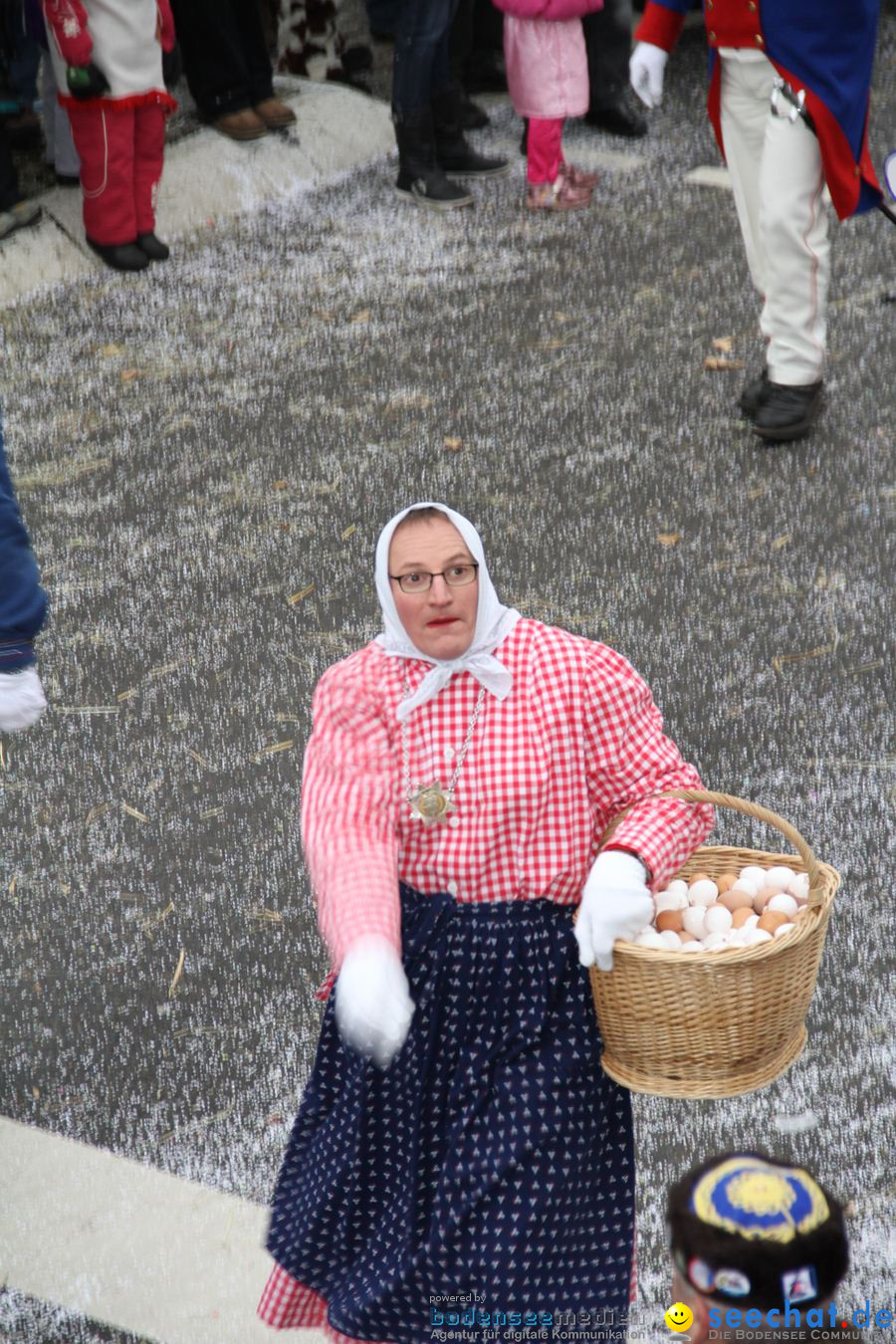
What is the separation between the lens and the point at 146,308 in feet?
24.6

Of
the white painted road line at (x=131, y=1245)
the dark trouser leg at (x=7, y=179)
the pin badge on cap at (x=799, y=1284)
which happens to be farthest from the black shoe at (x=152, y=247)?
the pin badge on cap at (x=799, y=1284)

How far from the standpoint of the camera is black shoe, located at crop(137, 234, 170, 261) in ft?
25.9

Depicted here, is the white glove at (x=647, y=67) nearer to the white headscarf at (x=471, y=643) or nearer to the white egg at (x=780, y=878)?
the white headscarf at (x=471, y=643)

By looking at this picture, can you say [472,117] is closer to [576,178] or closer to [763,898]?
[576,178]

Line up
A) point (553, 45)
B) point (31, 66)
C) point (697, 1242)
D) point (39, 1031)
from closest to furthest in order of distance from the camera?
point (697, 1242)
point (39, 1031)
point (553, 45)
point (31, 66)

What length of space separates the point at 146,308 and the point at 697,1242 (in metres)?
6.15

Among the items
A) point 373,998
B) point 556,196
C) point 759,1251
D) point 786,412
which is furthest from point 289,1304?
point 556,196

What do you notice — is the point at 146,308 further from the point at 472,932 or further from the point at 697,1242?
the point at 697,1242

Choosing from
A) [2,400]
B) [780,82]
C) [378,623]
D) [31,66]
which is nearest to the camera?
[378,623]

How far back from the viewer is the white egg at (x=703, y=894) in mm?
2820

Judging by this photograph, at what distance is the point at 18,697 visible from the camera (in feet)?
10.3

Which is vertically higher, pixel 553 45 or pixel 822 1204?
pixel 822 1204

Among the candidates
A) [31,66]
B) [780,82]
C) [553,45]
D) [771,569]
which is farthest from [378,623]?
[31,66]

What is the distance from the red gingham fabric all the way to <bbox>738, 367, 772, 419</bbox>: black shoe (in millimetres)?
3685
